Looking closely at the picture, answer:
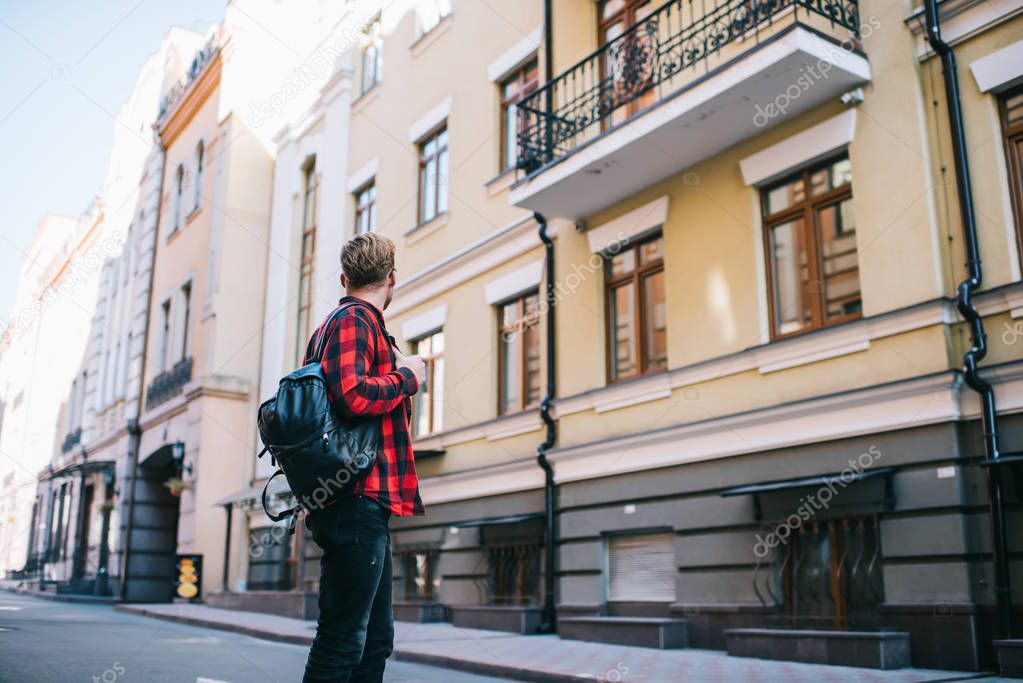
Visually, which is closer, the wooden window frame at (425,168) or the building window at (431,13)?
the wooden window frame at (425,168)

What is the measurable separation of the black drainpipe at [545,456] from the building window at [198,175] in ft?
55.0

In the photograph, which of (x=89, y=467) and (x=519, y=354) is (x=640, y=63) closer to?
(x=519, y=354)

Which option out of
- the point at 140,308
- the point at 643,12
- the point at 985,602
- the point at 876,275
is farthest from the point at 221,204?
the point at 985,602

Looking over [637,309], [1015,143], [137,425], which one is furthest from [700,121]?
[137,425]

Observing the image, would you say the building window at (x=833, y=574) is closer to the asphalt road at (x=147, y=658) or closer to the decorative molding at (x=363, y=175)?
the asphalt road at (x=147, y=658)

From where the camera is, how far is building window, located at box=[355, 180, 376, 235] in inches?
776

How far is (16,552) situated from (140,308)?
23.8 m

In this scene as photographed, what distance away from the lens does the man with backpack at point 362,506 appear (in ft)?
10.1

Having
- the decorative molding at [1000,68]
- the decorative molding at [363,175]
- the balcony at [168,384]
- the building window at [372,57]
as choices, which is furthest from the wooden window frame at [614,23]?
the balcony at [168,384]

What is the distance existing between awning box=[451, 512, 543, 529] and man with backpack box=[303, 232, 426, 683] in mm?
10099

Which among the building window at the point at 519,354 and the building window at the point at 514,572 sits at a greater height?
the building window at the point at 519,354

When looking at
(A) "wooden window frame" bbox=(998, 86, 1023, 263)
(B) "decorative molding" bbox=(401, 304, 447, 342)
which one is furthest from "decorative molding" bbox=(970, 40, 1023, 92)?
(B) "decorative molding" bbox=(401, 304, 447, 342)

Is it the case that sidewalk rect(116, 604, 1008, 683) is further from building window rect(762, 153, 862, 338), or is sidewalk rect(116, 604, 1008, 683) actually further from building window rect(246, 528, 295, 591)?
building window rect(246, 528, 295, 591)

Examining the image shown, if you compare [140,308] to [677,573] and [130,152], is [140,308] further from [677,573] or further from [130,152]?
[677,573]
